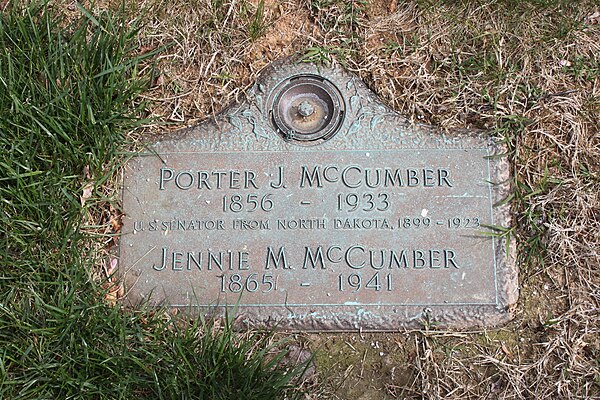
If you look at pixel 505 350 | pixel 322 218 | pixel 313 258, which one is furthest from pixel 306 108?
pixel 505 350

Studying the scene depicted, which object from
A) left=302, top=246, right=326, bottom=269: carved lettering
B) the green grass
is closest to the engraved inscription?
left=302, top=246, right=326, bottom=269: carved lettering

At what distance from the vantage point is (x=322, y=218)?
7.39 feet

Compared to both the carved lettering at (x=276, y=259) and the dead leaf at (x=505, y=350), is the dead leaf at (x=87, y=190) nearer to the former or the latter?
the carved lettering at (x=276, y=259)

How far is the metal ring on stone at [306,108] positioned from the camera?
2.36 m

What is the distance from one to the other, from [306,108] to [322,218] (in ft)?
1.37

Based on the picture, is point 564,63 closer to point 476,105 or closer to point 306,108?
point 476,105

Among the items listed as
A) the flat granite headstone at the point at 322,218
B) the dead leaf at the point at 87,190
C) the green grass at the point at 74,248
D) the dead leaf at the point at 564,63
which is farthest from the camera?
the dead leaf at the point at 564,63

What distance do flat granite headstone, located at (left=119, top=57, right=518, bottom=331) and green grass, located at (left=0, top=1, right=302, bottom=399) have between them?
0.12 m

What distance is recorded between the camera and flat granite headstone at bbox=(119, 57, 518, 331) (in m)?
2.19

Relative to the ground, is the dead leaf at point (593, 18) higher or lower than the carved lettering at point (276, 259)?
higher

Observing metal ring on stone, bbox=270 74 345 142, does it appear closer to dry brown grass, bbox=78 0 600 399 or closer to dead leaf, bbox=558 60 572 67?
dry brown grass, bbox=78 0 600 399

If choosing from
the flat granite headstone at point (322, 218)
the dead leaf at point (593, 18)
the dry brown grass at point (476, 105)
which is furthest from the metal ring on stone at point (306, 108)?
the dead leaf at point (593, 18)

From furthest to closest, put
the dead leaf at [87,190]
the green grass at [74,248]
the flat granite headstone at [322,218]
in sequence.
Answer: the dead leaf at [87,190]
the flat granite headstone at [322,218]
the green grass at [74,248]

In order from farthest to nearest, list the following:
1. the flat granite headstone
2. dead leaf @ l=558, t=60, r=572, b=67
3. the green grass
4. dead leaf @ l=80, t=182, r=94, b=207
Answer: dead leaf @ l=558, t=60, r=572, b=67
dead leaf @ l=80, t=182, r=94, b=207
the flat granite headstone
the green grass
